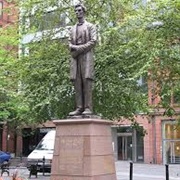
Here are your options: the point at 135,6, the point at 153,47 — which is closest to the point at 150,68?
the point at 153,47

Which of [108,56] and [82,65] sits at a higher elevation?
[108,56]

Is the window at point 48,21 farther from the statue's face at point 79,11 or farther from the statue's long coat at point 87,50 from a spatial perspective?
the statue's long coat at point 87,50

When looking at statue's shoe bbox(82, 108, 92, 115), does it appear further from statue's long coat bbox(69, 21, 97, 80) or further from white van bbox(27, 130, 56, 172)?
white van bbox(27, 130, 56, 172)

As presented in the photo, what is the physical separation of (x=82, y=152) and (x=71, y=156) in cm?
33

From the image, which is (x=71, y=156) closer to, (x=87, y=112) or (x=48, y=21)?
(x=87, y=112)

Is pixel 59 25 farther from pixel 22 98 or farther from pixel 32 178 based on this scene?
pixel 32 178

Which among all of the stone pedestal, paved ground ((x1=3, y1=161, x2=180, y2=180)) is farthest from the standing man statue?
paved ground ((x1=3, y1=161, x2=180, y2=180))

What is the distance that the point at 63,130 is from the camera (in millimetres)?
12672

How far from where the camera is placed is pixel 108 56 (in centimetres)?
1845

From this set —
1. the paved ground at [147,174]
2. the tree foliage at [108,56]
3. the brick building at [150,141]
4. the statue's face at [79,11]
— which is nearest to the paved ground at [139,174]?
the paved ground at [147,174]

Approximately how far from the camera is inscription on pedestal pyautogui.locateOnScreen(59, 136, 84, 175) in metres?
12.1

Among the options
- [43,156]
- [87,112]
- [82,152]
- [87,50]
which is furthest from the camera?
[43,156]

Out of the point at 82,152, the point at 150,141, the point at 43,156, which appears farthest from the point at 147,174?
the point at 150,141

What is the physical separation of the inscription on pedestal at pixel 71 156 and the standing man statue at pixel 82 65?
0.87 meters
